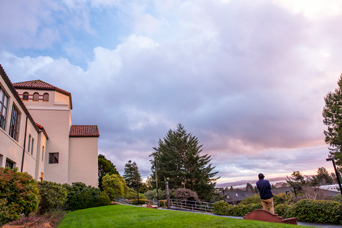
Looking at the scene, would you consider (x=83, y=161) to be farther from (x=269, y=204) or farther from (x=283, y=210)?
(x=269, y=204)

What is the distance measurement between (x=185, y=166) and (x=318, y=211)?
36.4 metres

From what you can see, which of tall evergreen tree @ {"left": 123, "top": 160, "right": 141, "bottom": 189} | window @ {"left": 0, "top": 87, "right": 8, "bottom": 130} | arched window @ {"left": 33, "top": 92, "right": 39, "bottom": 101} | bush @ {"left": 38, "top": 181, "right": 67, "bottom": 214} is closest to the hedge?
bush @ {"left": 38, "top": 181, "right": 67, "bottom": 214}

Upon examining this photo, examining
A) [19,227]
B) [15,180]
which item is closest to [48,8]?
[15,180]

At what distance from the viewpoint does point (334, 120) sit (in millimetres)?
35156

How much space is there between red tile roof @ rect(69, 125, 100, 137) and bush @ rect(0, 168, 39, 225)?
24714 millimetres

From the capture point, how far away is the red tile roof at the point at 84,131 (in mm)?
33969

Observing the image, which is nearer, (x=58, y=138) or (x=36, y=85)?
(x=58, y=138)

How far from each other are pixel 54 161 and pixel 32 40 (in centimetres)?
2107

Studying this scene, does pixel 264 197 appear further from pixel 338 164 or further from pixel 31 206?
pixel 338 164

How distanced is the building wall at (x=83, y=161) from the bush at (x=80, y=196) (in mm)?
2515

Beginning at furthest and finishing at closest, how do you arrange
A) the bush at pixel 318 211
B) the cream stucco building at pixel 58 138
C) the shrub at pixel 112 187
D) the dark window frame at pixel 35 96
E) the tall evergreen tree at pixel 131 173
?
1. the tall evergreen tree at pixel 131 173
2. the shrub at pixel 112 187
3. the dark window frame at pixel 35 96
4. the cream stucco building at pixel 58 138
5. the bush at pixel 318 211

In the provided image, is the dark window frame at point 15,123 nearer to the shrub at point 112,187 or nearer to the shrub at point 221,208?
the shrub at point 221,208

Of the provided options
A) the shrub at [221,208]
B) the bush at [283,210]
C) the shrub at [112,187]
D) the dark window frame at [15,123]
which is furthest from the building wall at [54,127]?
the bush at [283,210]

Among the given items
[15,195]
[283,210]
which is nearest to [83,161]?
[15,195]
